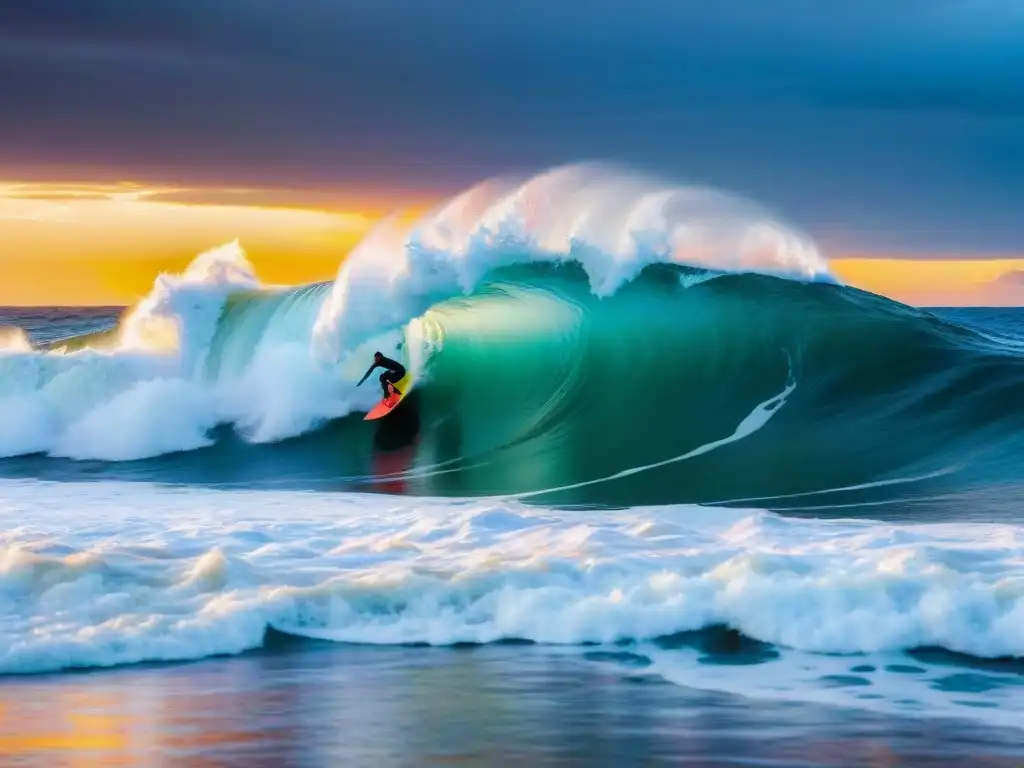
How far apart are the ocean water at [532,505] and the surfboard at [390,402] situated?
197 millimetres

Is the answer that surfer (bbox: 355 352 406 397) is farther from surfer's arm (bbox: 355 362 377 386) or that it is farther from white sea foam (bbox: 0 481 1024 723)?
white sea foam (bbox: 0 481 1024 723)

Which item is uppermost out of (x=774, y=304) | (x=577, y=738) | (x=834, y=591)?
(x=774, y=304)

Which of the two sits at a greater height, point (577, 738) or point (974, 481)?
point (974, 481)

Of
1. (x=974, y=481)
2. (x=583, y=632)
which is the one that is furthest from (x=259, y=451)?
(x=583, y=632)

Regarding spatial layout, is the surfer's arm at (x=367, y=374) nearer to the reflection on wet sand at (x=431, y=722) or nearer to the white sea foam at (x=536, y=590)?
the white sea foam at (x=536, y=590)

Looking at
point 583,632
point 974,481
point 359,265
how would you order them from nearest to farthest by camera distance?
point 583,632 → point 974,481 → point 359,265

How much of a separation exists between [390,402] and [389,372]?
1.05ft

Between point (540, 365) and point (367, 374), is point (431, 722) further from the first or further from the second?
point (540, 365)

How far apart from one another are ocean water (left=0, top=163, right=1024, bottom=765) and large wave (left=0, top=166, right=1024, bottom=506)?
1.9 inches

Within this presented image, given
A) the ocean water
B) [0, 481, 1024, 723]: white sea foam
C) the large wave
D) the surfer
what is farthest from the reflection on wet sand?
the surfer

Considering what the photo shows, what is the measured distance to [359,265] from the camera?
15969 mm

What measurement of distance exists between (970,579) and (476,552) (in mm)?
2576

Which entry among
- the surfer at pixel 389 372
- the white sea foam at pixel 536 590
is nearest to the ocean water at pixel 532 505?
the white sea foam at pixel 536 590

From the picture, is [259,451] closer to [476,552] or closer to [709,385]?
[709,385]
